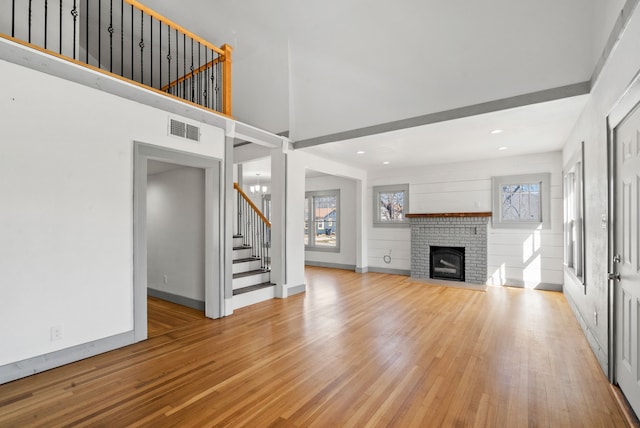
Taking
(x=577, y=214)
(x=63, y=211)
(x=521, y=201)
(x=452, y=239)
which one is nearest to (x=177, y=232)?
(x=63, y=211)

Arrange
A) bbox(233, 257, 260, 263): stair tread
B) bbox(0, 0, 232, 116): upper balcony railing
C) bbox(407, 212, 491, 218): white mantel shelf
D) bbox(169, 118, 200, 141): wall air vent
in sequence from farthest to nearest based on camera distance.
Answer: bbox(407, 212, 491, 218): white mantel shelf < bbox(233, 257, 260, 263): stair tread < bbox(169, 118, 200, 141): wall air vent < bbox(0, 0, 232, 116): upper balcony railing

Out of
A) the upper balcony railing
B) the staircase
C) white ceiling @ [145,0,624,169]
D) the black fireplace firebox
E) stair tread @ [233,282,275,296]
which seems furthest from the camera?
the black fireplace firebox

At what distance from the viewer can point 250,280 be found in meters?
5.04

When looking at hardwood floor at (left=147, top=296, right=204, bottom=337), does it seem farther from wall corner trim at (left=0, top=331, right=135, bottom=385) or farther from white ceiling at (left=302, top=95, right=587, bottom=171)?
white ceiling at (left=302, top=95, right=587, bottom=171)

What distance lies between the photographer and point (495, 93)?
357cm

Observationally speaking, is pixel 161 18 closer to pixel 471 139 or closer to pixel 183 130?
pixel 183 130

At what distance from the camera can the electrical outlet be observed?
8.85 ft

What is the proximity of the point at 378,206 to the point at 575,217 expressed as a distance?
13.4 ft

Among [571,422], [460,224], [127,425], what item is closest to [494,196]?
[460,224]

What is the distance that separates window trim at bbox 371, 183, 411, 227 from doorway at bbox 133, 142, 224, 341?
4.65 meters

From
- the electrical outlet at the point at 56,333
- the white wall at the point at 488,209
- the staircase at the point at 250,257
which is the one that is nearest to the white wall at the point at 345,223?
the white wall at the point at 488,209

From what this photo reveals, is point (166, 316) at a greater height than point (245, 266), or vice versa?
point (245, 266)

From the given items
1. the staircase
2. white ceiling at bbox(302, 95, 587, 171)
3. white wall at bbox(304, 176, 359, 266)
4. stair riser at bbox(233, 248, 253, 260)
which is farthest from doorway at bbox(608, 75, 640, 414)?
white wall at bbox(304, 176, 359, 266)

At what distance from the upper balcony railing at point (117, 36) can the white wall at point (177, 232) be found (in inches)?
51.0
